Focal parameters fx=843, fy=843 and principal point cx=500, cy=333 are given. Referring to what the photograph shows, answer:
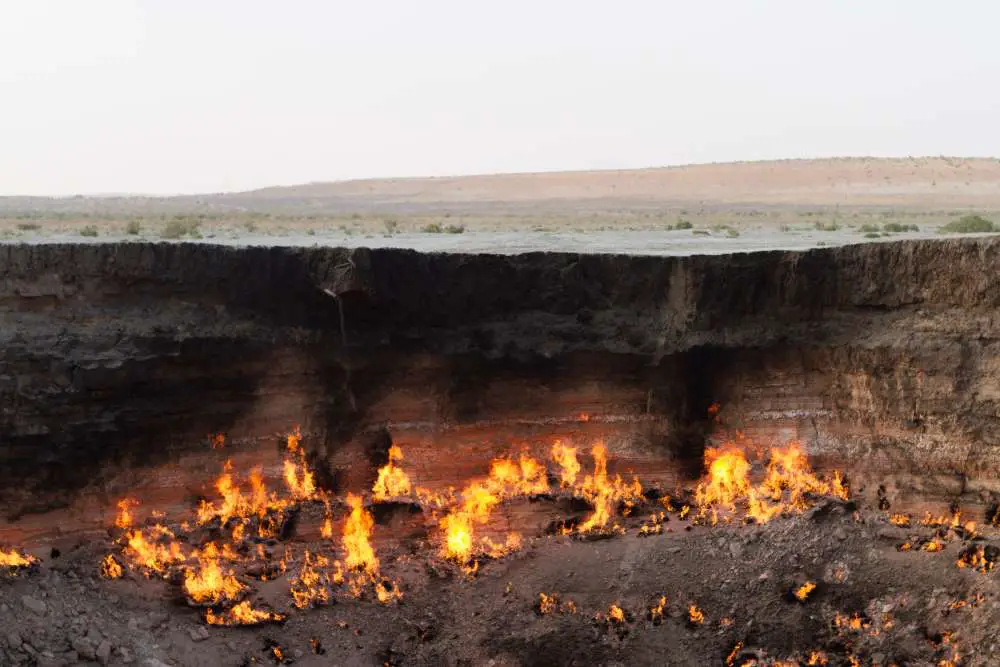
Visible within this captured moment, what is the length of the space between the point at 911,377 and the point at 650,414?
131 inches

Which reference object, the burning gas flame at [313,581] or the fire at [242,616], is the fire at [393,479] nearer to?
the burning gas flame at [313,581]

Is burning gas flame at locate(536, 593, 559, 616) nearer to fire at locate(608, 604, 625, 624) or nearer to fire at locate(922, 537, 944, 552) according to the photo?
fire at locate(608, 604, 625, 624)

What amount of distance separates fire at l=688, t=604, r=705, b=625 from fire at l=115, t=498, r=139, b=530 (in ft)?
23.8

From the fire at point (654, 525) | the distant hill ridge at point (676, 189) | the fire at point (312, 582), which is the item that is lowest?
the fire at point (312, 582)

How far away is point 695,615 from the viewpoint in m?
10.1

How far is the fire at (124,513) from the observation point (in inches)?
434

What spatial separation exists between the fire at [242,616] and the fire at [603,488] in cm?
438

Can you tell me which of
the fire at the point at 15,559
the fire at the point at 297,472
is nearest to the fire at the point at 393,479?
the fire at the point at 297,472

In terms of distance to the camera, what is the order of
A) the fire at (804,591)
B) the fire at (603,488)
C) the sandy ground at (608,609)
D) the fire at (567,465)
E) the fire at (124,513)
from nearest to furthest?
1. the sandy ground at (608,609)
2. the fire at (804,591)
3. the fire at (124,513)
4. the fire at (603,488)
5. the fire at (567,465)

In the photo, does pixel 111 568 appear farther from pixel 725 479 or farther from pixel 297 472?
pixel 725 479

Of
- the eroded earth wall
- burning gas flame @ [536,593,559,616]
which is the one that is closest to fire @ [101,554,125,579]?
the eroded earth wall

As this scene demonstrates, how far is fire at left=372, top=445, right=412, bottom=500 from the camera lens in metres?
11.8

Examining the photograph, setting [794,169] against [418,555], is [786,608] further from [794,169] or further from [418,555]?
[794,169]

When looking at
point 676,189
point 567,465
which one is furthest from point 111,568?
point 676,189
